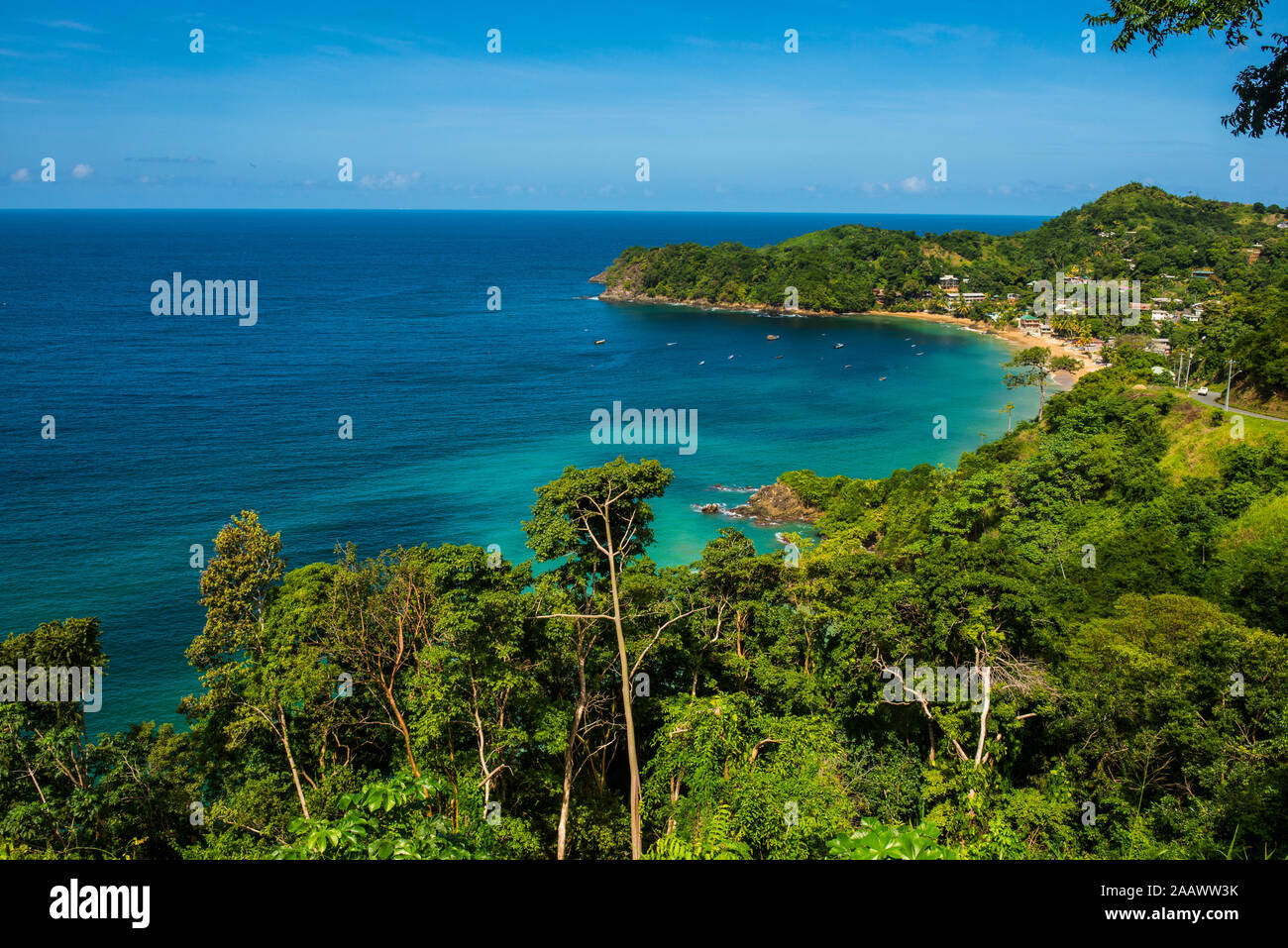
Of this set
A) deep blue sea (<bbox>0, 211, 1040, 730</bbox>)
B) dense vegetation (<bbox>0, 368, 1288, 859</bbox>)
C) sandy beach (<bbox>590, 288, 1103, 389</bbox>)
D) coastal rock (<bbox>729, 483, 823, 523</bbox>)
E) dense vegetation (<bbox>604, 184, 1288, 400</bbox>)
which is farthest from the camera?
dense vegetation (<bbox>604, 184, 1288, 400</bbox>)

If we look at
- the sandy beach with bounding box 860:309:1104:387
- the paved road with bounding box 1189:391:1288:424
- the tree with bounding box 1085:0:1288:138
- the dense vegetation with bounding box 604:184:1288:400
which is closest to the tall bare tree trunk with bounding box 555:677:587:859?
the tree with bounding box 1085:0:1288:138

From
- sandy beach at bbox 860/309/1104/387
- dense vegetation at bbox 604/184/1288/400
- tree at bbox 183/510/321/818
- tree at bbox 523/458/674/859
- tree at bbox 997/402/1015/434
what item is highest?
dense vegetation at bbox 604/184/1288/400

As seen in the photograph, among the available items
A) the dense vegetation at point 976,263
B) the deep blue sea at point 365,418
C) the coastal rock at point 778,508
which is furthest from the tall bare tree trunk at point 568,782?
the dense vegetation at point 976,263

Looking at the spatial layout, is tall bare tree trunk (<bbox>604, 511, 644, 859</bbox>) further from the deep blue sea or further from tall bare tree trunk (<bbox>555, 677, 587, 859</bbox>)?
the deep blue sea

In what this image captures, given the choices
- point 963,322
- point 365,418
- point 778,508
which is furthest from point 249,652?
point 963,322

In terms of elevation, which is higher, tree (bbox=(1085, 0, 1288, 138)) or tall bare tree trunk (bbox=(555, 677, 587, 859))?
tree (bbox=(1085, 0, 1288, 138))

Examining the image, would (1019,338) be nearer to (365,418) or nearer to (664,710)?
(365,418)

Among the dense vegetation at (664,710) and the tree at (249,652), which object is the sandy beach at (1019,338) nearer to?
the dense vegetation at (664,710)
